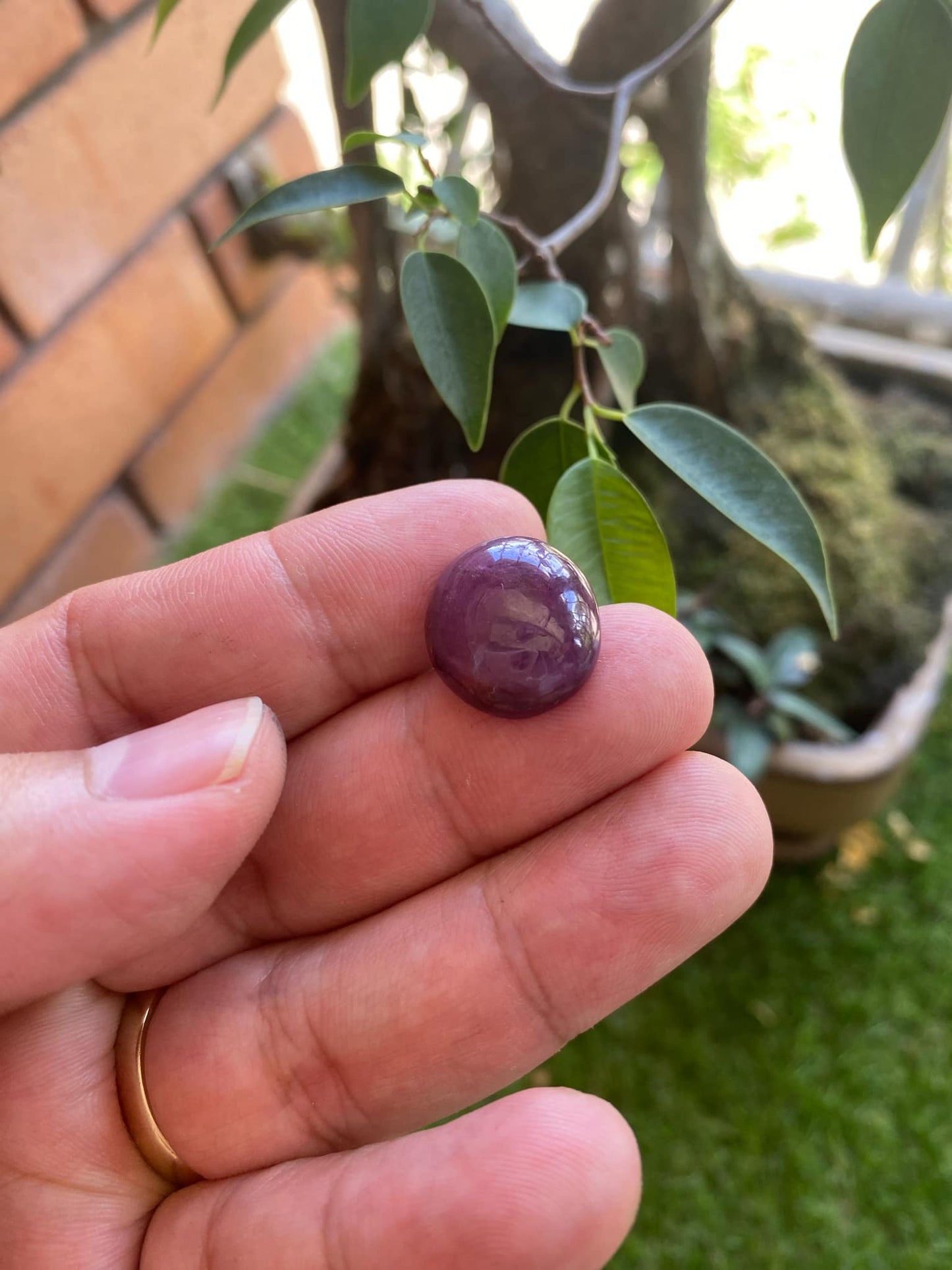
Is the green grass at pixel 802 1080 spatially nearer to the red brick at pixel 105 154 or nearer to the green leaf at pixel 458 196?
the green leaf at pixel 458 196

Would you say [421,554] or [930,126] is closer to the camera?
[930,126]

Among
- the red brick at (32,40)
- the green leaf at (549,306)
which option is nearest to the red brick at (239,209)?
the red brick at (32,40)

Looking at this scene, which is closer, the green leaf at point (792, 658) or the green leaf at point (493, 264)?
the green leaf at point (493, 264)

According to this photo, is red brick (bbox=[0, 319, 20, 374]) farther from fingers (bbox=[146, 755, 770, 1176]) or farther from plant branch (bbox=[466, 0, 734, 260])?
fingers (bbox=[146, 755, 770, 1176])

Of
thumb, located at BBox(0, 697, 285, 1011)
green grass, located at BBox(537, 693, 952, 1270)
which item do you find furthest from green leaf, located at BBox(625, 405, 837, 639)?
green grass, located at BBox(537, 693, 952, 1270)

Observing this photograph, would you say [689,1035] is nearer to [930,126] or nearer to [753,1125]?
[753,1125]

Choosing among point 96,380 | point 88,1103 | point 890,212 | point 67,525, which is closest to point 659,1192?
point 88,1103

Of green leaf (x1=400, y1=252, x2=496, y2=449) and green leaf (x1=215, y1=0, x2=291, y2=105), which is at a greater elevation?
green leaf (x1=215, y1=0, x2=291, y2=105)
